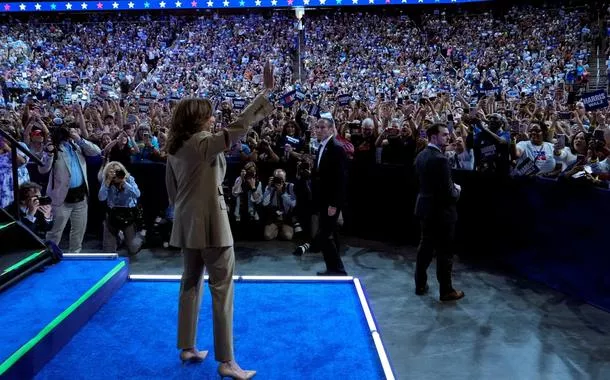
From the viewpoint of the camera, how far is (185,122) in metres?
3.19

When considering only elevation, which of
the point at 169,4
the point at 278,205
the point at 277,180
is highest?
the point at 169,4

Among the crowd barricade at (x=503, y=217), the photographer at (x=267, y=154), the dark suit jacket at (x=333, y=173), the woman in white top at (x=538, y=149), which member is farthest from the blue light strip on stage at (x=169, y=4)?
the dark suit jacket at (x=333, y=173)

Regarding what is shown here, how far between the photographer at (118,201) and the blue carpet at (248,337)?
2.29 metres

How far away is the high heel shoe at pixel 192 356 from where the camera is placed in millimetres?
3645

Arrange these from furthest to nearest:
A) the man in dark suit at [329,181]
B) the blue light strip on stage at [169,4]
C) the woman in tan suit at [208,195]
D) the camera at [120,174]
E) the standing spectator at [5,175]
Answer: the blue light strip on stage at [169,4]
the camera at [120,174]
the man in dark suit at [329,181]
the standing spectator at [5,175]
the woman in tan suit at [208,195]

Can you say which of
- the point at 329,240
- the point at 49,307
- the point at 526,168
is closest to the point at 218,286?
the point at 49,307

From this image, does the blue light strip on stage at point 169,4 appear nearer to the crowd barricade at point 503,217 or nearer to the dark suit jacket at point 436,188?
the crowd barricade at point 503,217

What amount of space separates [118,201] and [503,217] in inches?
200

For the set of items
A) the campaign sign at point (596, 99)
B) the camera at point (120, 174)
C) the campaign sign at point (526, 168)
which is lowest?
the camera at point (120, 174)

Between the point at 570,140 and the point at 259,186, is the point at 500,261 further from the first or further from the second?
the point at 259,186

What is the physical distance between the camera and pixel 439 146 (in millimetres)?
5605

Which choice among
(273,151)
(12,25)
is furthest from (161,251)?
(12,25)

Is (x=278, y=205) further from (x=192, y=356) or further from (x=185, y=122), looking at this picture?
(x=185, y=122)

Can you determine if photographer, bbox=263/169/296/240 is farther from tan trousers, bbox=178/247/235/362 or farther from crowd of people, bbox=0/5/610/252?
tan trousers, bbox=178/247/235/362
